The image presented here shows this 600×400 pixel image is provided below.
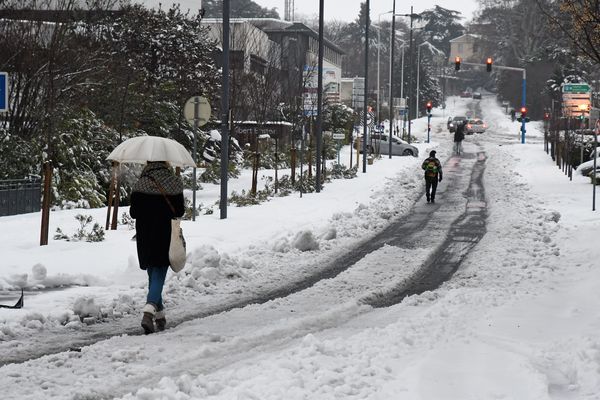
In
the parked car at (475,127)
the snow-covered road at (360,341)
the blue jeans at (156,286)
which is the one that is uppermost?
the parked car at (475,127)

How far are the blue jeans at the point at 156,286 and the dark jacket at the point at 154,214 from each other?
0.22ft

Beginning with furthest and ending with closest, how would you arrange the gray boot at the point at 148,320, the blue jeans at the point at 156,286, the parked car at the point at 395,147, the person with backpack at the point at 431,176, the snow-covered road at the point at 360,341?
the parked car at the point at 395,147 → the person with backpack at the point at 431,176 → the blue jeans at the point at 156,286 → the gray boot at the point at 148,320 → the snow-covered road at the point at 360,341

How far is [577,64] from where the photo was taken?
90812 mm

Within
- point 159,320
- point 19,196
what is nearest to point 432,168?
point 19,196

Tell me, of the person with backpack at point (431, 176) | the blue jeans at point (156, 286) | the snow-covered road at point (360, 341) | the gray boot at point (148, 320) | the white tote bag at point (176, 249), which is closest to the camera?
the snow-covered road at point (360, 341)

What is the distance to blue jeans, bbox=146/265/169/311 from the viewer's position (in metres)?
9.01

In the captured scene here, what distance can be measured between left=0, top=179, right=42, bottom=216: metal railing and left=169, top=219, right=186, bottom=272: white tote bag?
1254 centimetres

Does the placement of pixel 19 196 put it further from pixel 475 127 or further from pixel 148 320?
pixel 475 127

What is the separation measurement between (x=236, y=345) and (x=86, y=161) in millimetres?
18153

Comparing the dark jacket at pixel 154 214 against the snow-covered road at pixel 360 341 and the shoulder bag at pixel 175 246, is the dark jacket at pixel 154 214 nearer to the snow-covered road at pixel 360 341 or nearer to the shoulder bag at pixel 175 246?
the shoulder bag at pixel 175 246

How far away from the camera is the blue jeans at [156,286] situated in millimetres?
9015

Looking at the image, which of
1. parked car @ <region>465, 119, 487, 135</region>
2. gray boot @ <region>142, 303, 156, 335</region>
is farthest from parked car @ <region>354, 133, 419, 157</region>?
gray boot @ <region>142, 303, 156, 335</region>

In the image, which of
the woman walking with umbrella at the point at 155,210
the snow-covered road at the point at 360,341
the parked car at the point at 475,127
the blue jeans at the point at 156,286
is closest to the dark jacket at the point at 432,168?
the snow-covered road at the point at 360,341

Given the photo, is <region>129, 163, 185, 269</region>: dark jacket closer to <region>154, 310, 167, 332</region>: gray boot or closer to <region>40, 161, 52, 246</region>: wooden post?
<region>154, 310, 167, 332</region>: gray boot
